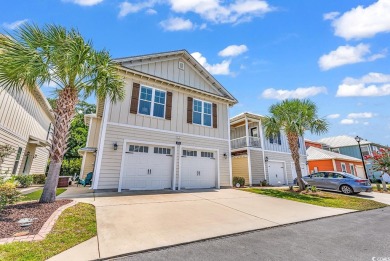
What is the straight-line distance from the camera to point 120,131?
32.3ft

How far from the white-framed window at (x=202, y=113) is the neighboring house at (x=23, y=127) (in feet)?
27.5

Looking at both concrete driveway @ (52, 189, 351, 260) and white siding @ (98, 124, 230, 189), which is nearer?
concrete driveway @ (52, 189, 351, 260)

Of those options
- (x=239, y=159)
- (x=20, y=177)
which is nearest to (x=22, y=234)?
(x=20, y=177)

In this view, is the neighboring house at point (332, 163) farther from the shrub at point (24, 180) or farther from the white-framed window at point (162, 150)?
the shrub at point (24, 180)

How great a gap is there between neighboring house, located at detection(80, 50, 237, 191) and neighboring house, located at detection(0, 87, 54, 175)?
404cm

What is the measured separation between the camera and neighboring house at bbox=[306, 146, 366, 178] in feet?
76.4

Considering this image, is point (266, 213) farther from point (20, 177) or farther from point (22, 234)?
point (20, 177)

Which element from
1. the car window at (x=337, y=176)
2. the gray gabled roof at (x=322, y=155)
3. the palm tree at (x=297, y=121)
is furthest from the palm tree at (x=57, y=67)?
the gray gabled roof at (x=322, y=155)

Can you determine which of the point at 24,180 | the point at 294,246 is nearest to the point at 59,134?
the point at 294,246

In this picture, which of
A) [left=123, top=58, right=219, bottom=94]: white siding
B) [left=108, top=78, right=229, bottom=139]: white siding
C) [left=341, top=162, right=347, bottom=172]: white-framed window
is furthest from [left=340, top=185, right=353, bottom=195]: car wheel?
[left=341, top=162, right=347, bottom=172]: white-framed window

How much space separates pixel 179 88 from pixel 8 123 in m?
9.84

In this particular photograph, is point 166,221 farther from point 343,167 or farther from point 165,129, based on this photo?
point 343,167

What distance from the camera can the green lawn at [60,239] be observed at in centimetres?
299

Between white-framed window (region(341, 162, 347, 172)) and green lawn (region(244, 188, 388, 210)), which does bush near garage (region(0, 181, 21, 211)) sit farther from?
white-framed window (region(341, 162, 347, 172))
